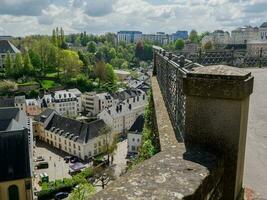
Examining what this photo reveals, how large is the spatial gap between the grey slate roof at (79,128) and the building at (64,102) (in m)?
12.3

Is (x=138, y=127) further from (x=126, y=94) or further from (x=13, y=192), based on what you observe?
(x=13, y=192)

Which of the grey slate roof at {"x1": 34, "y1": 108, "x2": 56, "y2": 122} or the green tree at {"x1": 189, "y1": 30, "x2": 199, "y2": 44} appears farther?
the green tree at {"x1": 189, "y1": 30, "x2": 199, "y2": 44}

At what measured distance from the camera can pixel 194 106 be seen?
324 centimetres

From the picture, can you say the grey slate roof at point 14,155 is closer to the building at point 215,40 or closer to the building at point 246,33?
the building at point 215,40

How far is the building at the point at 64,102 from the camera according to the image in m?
67.0

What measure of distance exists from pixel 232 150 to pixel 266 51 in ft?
70.9

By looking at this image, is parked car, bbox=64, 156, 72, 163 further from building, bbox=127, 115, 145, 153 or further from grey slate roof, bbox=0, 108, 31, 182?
grey slate roof, bbox=0, 108, 31, 182

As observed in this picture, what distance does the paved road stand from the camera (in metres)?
4.85

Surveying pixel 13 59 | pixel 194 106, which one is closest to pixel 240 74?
pixel 194 106

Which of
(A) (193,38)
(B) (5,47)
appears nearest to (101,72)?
(A) (193,38)

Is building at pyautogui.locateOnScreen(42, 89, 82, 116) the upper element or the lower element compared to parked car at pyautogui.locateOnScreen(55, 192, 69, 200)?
upper

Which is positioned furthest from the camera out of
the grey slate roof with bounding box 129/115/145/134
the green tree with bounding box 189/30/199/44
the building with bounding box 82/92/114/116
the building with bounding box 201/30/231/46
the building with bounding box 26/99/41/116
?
the green tree with bounding box 189/30/199/44

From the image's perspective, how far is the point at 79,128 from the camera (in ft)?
168

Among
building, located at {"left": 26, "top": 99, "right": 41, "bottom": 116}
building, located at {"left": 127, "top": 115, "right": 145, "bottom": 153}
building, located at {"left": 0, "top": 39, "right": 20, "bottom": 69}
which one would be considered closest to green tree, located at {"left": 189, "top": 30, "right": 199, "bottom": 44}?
building, located at {"left": 127, "top": 115, "right": 145, "bottom": 153}
